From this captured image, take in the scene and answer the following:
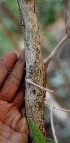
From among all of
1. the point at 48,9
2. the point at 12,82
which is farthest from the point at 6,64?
the point at 48,9

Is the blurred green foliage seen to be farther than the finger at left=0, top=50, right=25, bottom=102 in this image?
Yes

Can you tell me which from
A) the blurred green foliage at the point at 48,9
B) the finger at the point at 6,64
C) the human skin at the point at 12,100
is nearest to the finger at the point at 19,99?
the human skin at the point at 12,100

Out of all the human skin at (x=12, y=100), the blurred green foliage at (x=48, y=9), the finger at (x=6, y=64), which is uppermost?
the blurred green foliage at (x=48, y=9)

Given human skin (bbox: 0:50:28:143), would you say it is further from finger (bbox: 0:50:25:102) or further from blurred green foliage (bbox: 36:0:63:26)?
blurred green foliage (bbox: 36:0:63:26)

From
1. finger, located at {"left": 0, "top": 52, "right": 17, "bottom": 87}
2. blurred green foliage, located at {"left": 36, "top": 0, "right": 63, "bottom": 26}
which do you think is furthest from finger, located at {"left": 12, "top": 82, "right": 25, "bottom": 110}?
blurred green foliage, located at {"left": 36, "top": 0, "right": 63, "bottom": 26}

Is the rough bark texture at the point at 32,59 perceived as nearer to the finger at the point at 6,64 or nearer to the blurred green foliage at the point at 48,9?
the finger at the point at 6,64

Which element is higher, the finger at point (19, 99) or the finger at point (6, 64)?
the finger at point (6, 64)

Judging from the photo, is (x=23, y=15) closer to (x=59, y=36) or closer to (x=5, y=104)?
(x=5, y=104)
